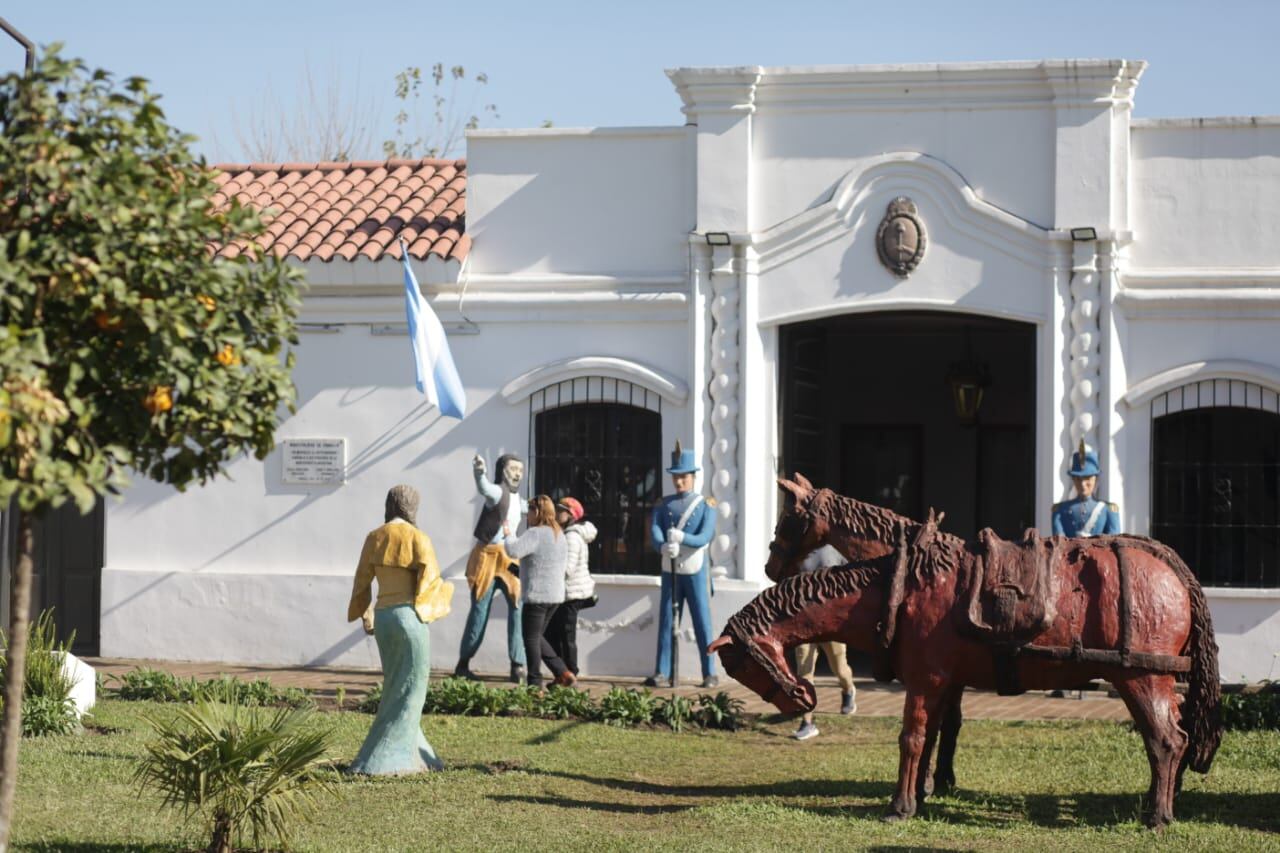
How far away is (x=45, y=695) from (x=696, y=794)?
462 cm

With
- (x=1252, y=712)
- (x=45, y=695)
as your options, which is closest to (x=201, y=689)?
(x=45, y=695)

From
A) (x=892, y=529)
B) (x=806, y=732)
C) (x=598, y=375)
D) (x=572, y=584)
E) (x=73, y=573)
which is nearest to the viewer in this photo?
(x=892, y=529)

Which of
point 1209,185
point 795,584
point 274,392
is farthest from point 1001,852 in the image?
point 1209,185

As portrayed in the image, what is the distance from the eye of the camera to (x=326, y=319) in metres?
15.6

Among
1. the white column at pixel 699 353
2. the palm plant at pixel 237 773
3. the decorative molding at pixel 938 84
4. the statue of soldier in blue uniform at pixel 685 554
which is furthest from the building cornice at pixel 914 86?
the palm plant at pixel 237 773

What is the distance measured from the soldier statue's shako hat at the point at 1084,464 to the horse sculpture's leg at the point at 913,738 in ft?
16.7

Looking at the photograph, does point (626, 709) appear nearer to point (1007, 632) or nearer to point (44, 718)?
point (44, 718)

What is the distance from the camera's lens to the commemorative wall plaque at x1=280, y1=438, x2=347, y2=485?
1561cm

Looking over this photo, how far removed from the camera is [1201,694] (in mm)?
8562

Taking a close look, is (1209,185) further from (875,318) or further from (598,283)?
(598,283)

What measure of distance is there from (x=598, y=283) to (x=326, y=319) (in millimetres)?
2514

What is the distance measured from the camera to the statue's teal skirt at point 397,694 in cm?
973

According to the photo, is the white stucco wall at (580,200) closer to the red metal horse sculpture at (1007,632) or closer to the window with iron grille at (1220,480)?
the window with iron grille at (1220,480)

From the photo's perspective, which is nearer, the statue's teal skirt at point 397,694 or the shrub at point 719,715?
the statue's teal skirt at point 397,694
